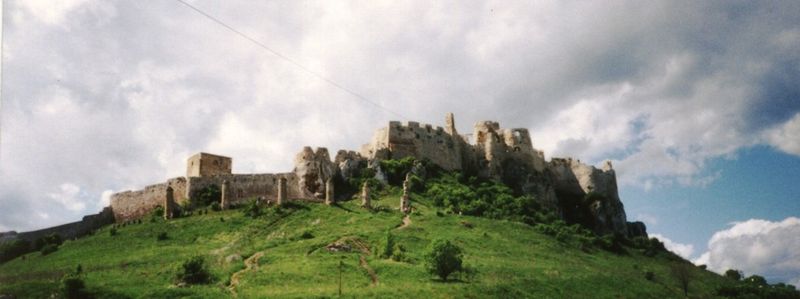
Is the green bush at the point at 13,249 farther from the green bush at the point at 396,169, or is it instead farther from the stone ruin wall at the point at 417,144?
the stone ruin wall at the point at 417,144

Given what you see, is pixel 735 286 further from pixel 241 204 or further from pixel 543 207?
pixel 241 204

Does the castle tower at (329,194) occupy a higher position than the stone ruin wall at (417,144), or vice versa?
the stone ruin wall at (417,144)

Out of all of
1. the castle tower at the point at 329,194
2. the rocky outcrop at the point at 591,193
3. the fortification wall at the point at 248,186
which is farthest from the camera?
the rocky outcrop at the point at 591,193

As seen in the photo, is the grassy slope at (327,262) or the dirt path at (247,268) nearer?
the dirt path at (247,268)

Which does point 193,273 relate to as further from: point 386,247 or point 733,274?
point 733,274

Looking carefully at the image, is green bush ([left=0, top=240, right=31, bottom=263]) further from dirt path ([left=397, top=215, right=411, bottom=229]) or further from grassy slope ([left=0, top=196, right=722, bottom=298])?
dirt path ([left=397, top=215, right=411, bottom=229])

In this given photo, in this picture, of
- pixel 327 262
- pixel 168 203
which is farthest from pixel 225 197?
pixel 327 262

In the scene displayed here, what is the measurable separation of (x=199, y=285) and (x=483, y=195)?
45436mm

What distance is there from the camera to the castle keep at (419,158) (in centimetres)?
7288

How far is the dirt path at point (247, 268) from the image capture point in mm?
44969

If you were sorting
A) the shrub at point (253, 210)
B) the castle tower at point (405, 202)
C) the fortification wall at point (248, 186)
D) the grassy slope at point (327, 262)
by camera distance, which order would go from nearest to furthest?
1. the grassy slope at point (327, 262)
2. the shrub at point (253, 210)
3. the castle tower at point (405, 202)
4. the fortification wall at point (248, 186)

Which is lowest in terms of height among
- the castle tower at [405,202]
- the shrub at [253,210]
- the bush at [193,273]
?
the bush at [193,273]

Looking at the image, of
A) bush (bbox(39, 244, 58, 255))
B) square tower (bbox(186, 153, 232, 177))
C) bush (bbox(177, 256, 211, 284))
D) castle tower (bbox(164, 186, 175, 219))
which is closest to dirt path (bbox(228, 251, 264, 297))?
bush (bbox(177, 256, 211, 284))

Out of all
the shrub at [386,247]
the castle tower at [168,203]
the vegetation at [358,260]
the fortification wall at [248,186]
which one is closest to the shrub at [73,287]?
the vegetation at [358,260]
